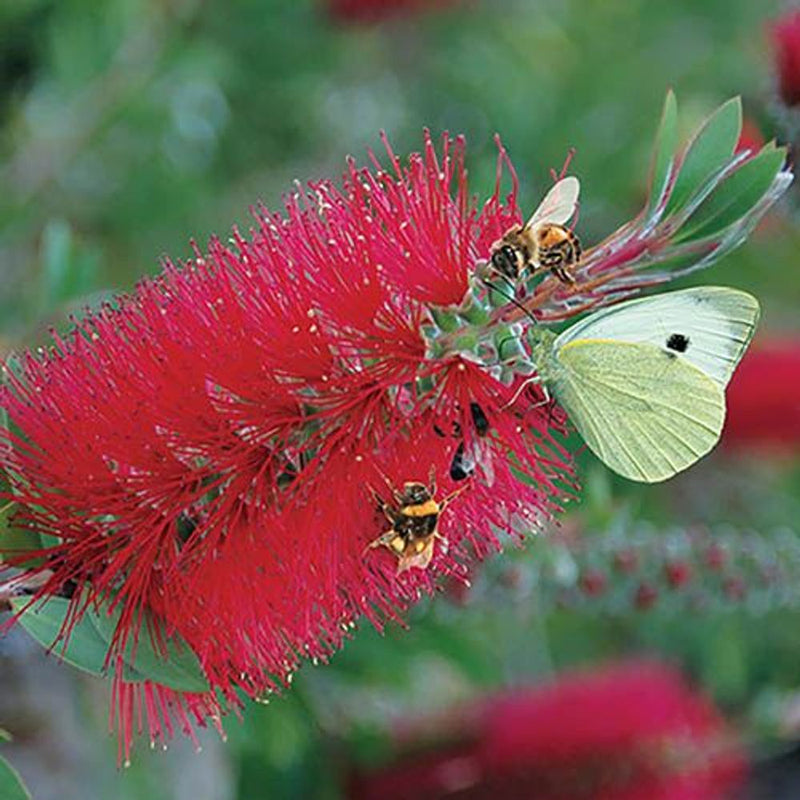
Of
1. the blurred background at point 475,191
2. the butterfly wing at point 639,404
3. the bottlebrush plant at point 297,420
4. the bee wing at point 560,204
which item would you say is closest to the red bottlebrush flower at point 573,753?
the blurred background at point 475,191

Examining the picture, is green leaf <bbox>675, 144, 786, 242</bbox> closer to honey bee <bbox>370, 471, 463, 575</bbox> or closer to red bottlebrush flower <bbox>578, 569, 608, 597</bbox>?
honey bee <bbox>370, 471, 463, 575</bbox>

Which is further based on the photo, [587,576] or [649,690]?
[649,690]

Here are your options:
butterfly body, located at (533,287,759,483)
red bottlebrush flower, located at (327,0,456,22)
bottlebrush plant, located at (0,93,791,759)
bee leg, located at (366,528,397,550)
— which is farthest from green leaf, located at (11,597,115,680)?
red bottlebrush flower, located at (327,0,456,22)

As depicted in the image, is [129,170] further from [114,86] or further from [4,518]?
[4,518]

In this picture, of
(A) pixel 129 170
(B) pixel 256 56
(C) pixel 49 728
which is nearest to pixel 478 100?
(B) pixel 256 56

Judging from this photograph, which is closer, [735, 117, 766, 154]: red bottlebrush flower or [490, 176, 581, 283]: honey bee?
[490, 176, 581, 283]: honey bee

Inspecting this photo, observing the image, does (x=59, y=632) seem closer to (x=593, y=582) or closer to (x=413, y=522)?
(x=413, y=522)

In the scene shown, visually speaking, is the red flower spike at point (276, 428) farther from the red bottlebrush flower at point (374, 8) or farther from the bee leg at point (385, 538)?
the red bottlebrush flower at point (374, 8)
